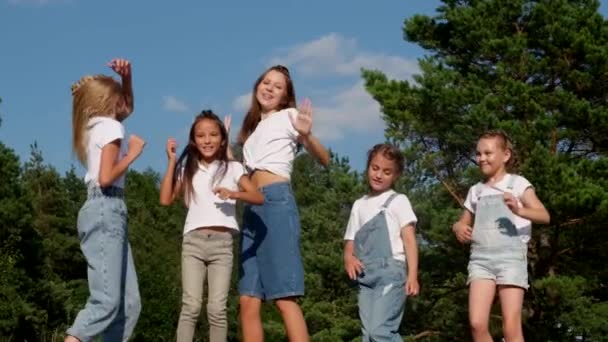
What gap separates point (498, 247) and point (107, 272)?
2.58 meters

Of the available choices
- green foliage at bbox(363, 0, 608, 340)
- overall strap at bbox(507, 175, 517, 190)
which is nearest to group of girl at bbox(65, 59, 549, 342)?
overall strap at bbox(507, 175, 517, 190)

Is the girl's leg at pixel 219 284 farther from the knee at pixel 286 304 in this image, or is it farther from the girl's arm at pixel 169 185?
the knee at pixel 286 304

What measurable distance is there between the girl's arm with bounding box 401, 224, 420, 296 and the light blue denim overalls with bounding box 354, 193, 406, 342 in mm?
66

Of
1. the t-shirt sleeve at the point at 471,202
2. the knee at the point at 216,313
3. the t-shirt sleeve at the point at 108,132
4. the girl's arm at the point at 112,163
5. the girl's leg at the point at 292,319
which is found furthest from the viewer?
the t-shirt sleeve at the point at 471,202

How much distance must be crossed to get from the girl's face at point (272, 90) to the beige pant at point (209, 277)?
0.93 metres

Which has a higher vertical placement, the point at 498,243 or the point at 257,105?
the point at 257,105

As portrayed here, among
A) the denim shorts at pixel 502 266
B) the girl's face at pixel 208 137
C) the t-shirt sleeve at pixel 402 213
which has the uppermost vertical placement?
the girl's face at pixel 208 137

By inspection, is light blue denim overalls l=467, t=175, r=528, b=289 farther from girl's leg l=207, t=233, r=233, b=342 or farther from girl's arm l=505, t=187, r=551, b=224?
girl's leg l=207, t=233, r=233, b=342

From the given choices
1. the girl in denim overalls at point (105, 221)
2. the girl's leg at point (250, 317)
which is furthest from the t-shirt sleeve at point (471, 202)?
the girl in denim overalls at point (105, 221)

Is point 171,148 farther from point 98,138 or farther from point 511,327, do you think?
point 511,327

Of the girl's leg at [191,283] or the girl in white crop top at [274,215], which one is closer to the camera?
the girl in white crop top at [274,215]

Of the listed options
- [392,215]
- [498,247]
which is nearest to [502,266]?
[498,247]

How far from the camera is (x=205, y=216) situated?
660cm

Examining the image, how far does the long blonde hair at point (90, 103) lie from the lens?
5723 millimetres
